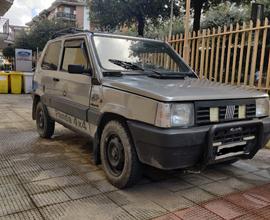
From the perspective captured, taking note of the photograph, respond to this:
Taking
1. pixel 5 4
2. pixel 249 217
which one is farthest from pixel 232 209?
pixel 5 4

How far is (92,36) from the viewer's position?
4273 mm

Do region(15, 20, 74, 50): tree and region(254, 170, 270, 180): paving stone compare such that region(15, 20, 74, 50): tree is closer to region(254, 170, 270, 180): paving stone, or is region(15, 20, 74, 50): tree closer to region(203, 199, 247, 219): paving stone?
region(254, 170, 270, 180): paving stone

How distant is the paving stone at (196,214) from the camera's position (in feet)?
9.80

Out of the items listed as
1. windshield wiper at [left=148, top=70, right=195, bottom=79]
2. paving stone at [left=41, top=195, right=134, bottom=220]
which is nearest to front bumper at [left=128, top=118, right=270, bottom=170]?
paving stone at [left=41, top=195, right=134, bottom=220]

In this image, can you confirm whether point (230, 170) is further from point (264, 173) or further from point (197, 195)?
point (197, 195)

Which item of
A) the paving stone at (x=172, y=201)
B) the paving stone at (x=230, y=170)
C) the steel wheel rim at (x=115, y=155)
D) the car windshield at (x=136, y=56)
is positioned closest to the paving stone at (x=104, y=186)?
the steel wheel rim at (x=115, y=155)

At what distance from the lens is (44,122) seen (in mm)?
5770

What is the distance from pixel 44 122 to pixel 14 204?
276 centimetres

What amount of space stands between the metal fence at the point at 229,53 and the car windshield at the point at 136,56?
6.73 feet

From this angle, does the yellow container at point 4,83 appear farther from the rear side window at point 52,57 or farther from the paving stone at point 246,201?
the paving stone at point 246,201

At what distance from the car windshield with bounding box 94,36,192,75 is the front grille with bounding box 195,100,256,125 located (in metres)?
1.13

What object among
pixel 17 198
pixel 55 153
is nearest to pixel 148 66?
pixel 55 153

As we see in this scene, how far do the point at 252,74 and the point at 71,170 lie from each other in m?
4.11

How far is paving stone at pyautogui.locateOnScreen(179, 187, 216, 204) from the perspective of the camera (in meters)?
3.42
